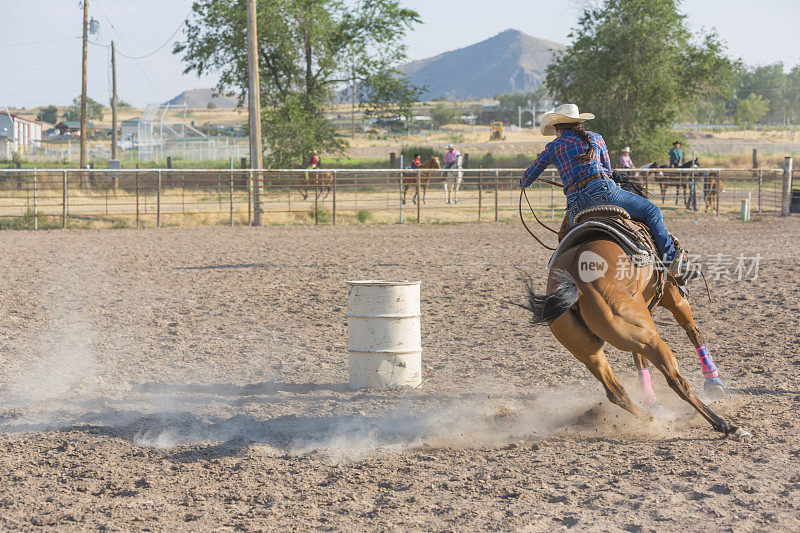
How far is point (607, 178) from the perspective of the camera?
15.6ft

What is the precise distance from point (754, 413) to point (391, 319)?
91.9 inches

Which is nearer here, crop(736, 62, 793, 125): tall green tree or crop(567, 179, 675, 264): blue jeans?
crop(567, 179, 675, 264): blue jeans

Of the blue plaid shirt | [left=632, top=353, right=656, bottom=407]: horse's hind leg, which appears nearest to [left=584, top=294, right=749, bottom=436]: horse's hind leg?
[left=632, top=353, right=656, bottom=407]: horse's hind leg

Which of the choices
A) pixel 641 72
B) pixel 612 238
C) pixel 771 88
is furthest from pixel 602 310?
pixel 771 88

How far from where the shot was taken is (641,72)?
34375mm

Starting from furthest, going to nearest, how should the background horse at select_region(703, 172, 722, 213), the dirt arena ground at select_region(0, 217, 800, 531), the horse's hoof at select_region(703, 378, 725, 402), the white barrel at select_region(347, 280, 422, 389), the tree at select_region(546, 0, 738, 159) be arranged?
the tree at select_region(546, 0, 738, 159)
the background horse at select_region(703, 172, 722, 213)
the white barrel at select_region(347, 280, 422, 389)
the horse's hoof at select_region(703, 378, 725, 402)
the dirt arena ground at select_region(0, 217, 800, 531)

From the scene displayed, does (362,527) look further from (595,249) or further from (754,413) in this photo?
(754,413)

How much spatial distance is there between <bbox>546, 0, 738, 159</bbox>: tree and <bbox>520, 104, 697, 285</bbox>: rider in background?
104ft

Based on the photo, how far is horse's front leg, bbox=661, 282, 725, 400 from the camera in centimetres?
512

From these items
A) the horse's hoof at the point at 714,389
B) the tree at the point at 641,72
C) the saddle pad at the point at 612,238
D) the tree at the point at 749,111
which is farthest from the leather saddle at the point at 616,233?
the tree at the point at 749,111

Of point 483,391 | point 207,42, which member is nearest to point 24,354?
point 483,391

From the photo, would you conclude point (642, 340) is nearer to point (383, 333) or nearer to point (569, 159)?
point (569, 159)

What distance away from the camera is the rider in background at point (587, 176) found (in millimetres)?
4680

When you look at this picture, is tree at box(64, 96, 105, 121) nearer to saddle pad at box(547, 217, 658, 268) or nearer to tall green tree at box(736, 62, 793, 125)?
tall green tree at box(736, 62, 793, 125)
